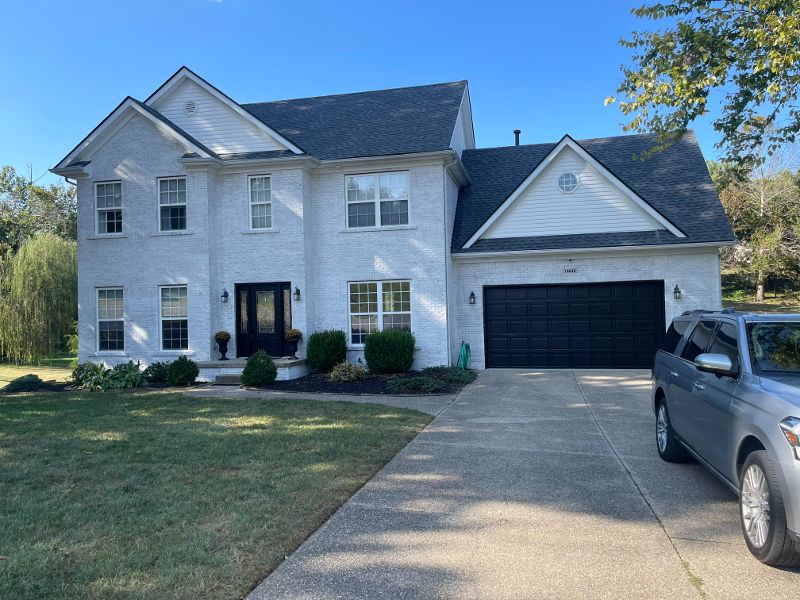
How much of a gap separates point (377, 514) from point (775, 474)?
3.01m

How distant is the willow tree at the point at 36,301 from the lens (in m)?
23.6

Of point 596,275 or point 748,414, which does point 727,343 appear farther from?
point 596,275

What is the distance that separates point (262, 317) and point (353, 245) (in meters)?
3.25

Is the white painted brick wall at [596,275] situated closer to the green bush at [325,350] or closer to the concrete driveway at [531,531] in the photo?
the green bush at [325,350]

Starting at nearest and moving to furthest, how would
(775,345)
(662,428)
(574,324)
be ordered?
(775,345)
(662,428)
(574,324)

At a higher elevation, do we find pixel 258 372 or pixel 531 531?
pixel 258 372

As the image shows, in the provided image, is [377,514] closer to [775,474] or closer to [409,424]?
[775,474]

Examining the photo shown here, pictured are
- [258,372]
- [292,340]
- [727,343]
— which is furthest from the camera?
[292,340]

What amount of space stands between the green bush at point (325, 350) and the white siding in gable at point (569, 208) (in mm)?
5073

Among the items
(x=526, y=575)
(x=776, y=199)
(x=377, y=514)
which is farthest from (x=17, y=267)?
(x=776, y=199)

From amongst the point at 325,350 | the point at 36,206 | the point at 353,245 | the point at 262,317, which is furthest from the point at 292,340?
the point at 36,206

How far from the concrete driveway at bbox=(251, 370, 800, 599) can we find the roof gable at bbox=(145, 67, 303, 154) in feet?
37.4

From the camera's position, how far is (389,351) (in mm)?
14703

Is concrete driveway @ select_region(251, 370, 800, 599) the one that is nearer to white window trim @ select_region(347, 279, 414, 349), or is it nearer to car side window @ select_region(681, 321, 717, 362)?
car side window @ select_region(681, 321, 717, 362)
